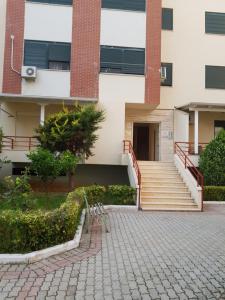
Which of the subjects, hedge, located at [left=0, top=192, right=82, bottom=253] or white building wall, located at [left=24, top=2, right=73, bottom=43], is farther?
white building wall, located at [left=24, top=2, right=73, bottom=43]

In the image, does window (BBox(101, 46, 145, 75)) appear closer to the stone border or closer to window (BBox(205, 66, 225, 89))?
window (BBox(205, 66, 225, 89))

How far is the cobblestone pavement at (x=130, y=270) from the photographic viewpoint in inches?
200

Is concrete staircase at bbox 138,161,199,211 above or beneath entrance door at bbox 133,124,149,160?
beneath

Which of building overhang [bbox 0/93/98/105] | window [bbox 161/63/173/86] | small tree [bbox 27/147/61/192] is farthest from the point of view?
window [bbox 161/63/173/86]

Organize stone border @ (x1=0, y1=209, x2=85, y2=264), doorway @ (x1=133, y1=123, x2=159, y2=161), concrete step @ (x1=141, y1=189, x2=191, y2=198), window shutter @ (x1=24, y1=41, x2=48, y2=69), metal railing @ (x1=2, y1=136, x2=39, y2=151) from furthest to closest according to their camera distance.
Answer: doorway @ (x1=133, y1=123, x2=159, y2=161)
window shutter @ (x1=24, y1=41, x2=48, y2=69)
metal railing @ (x1=2, y1=136, x2=39, y2=151)
concrete step @ (x1=141, y1=189, x2=191, y2=198)
stone border @ (x1=0, y1=209, x2=85, y2=264)

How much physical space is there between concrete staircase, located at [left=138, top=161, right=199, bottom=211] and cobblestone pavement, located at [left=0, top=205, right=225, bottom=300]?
426 cm

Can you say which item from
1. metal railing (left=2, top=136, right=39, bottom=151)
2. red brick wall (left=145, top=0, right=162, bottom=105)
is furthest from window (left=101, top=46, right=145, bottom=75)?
metal railing (left=2, top=136, right=39, bottom=151)

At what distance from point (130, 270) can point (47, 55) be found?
1421cm

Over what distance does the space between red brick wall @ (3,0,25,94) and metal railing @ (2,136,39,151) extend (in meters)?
2.52

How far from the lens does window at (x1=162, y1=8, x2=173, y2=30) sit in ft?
67.4

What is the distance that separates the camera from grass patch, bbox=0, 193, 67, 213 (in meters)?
9.00

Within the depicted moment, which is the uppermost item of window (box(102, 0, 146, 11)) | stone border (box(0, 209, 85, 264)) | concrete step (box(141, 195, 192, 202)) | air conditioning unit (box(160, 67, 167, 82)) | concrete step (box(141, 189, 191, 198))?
window (box(102, 0, 146, 11))

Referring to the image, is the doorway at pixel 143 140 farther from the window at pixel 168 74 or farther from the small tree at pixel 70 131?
the small tree at pixel 70 131

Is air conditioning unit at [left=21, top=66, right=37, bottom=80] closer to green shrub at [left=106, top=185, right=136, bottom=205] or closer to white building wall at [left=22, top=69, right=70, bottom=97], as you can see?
white building wall at [left=22, top=69, right=70, bottom=97]
